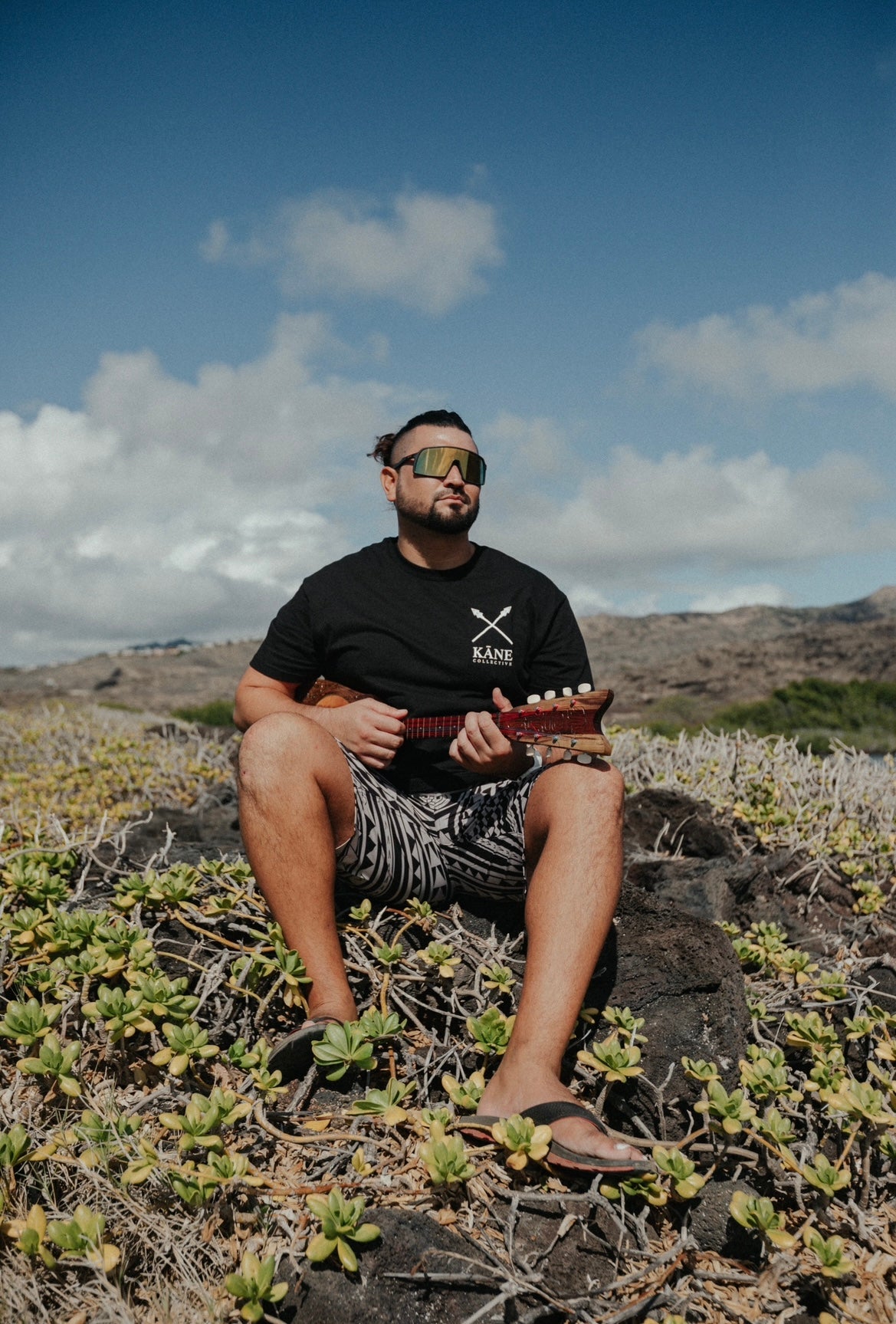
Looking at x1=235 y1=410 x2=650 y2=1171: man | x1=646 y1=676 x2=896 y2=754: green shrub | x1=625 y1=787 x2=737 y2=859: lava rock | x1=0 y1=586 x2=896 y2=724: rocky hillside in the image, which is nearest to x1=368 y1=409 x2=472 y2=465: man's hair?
x1=235 y1=410 x2=650 y2=1171: man

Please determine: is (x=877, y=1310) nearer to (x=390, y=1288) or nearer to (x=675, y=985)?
(x=675, y=985)

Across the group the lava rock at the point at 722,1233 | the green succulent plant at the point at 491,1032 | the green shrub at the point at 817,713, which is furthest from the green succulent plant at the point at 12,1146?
the green shrub at the point at 817,713

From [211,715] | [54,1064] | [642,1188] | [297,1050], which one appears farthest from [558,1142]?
[211,715]

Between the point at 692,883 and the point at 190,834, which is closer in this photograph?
the point at 692,883

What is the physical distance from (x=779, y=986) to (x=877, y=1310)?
109cm

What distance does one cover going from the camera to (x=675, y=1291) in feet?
5.87

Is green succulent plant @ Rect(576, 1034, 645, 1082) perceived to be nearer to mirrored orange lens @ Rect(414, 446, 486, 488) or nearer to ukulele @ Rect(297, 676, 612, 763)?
ukulele @ Rect(297, 676, 612, 763)

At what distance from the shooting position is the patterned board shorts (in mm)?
2740

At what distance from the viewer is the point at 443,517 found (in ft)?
11.0

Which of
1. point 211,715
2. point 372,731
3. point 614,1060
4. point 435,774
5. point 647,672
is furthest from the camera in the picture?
point 647,672

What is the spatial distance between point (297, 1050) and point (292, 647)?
148 cm

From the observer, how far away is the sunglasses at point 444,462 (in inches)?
131

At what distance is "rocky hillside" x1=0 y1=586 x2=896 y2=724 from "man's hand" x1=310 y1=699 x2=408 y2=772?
621 inches

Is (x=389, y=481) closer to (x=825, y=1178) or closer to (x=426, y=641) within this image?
(x=426, y=641)
